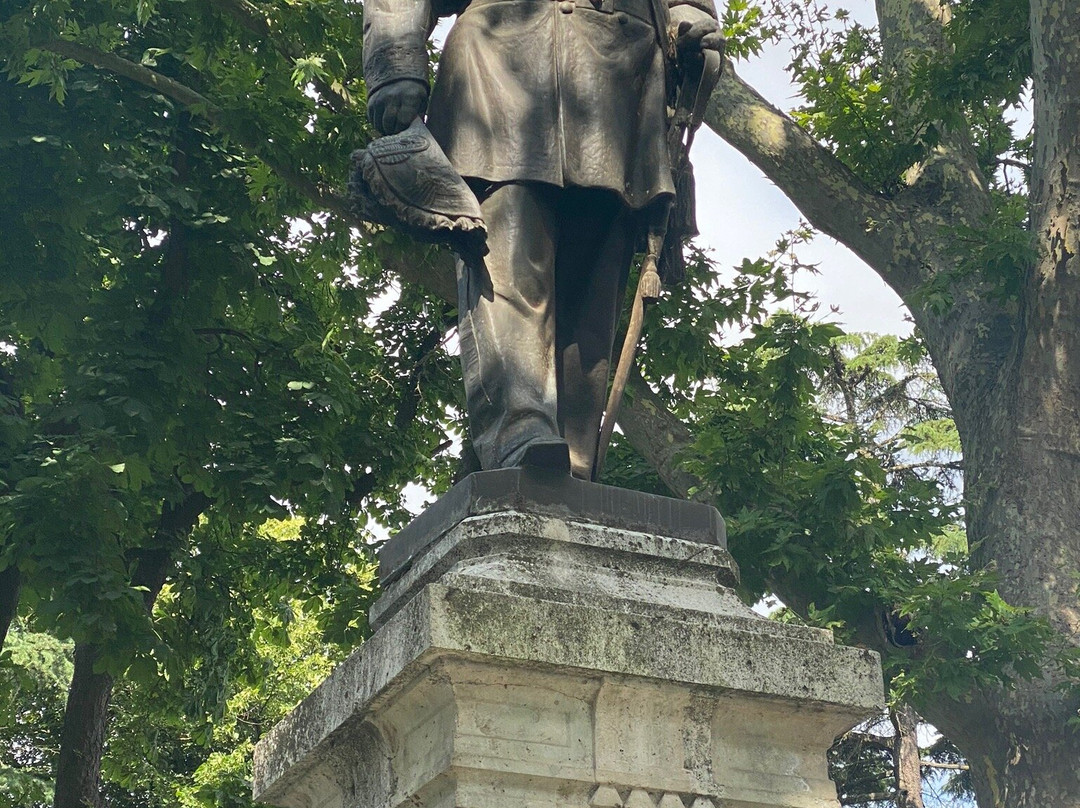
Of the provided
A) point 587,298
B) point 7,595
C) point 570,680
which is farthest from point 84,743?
point 570,680

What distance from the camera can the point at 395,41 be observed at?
455 cm

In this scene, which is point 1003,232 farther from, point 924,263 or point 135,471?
point 135,471

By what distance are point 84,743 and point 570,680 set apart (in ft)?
29.7

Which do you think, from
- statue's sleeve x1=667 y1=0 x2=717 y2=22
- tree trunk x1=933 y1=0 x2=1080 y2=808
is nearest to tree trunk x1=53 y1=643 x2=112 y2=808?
tree trunk x1=933 y1=0 x2=1080 y2=808

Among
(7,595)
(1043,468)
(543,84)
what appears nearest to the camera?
(543,84)

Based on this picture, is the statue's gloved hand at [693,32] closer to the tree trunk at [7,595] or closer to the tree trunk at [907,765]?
the tree trunk at [7,595]

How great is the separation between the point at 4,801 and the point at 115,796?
845 cm

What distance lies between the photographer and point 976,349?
44.6 feet

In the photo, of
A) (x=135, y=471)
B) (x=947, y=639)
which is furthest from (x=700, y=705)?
(x=947, y=639)

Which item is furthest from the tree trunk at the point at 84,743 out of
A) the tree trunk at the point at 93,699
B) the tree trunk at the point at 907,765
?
the tree trunk at the point at 907,765

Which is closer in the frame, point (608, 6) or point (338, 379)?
point (608, 6)

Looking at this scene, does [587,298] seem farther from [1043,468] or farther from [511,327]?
[1043,468]

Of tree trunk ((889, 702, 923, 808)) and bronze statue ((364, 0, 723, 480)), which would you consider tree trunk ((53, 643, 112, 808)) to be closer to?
bronze statue ((364, 0, 723, 480))

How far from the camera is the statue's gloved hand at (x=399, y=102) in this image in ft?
14.8
